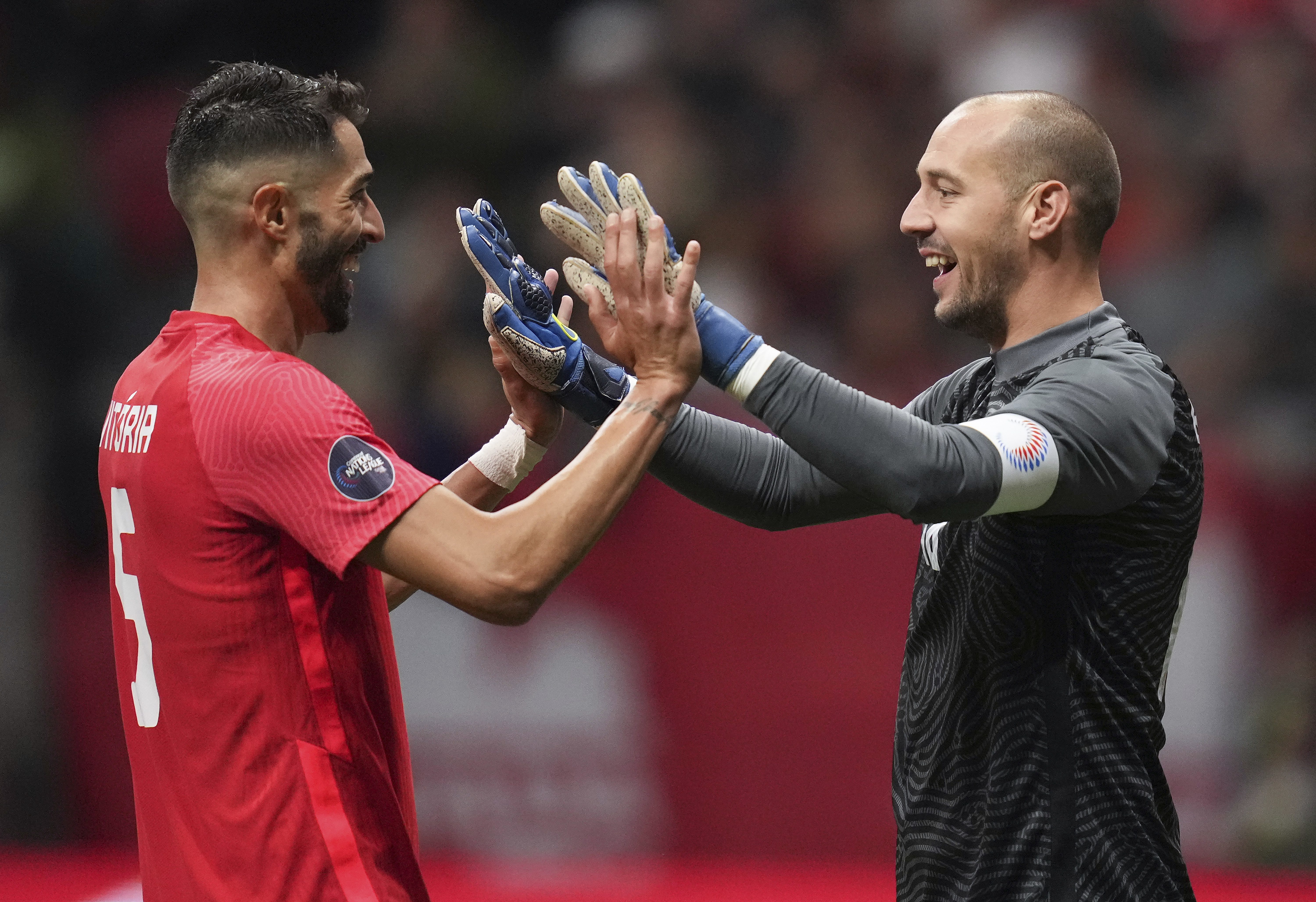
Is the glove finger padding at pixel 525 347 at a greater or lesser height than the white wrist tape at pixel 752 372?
greater

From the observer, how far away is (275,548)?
221 centimetres

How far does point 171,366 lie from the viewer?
7.53 ft

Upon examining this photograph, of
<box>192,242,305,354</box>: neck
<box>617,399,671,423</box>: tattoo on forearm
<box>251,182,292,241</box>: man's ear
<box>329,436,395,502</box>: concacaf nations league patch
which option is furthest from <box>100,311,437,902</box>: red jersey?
<box>617,399,671,423</box>: tattoo on forearm

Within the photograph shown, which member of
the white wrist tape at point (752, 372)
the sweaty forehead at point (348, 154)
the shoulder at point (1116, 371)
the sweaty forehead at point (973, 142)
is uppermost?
the sweaty forehead at point (348, 154)

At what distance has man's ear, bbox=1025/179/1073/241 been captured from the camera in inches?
102

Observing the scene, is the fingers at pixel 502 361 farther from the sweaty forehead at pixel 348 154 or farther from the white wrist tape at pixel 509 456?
the sweaty forehead at pixel 348 154

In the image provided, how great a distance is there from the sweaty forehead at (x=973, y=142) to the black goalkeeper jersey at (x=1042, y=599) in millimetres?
343

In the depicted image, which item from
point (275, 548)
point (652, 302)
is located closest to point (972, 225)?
point (652, 302)

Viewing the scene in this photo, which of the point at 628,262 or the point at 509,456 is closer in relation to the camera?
the point at 628,262

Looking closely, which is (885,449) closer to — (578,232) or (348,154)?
(578,232)

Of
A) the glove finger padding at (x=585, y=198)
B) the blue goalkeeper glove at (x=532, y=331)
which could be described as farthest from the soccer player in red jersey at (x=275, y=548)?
the blue goalkeeper glove at (x=532, y=331)

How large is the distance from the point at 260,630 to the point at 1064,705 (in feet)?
4.33

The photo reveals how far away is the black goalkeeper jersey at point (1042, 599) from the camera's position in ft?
7.27

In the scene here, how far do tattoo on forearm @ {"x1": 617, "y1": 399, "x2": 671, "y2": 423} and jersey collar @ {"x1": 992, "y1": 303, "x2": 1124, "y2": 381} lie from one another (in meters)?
0.72
